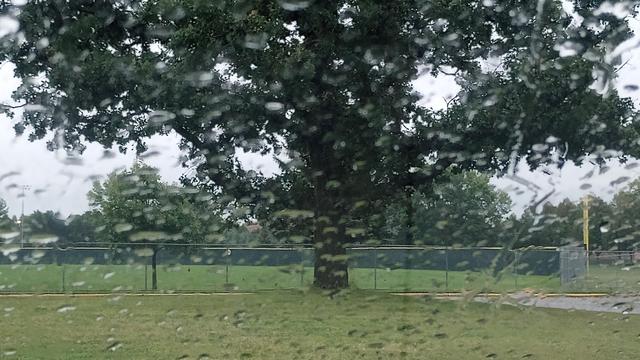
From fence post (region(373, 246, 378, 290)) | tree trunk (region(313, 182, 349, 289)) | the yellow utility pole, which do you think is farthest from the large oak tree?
the yellow utility pole

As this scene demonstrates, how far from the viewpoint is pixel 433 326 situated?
282 centimetres

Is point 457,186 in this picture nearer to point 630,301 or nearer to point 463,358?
point 463,358

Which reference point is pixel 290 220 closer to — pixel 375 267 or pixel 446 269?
pixel 375 267

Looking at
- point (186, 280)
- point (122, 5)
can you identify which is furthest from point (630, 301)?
point (122, 5)

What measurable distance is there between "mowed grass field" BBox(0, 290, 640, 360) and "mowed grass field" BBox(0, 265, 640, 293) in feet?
0.20

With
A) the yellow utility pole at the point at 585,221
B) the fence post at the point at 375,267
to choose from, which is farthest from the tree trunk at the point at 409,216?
the yellow utility pole at the point at 585,221

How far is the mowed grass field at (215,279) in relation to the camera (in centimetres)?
236

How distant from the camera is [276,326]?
2.81 metres

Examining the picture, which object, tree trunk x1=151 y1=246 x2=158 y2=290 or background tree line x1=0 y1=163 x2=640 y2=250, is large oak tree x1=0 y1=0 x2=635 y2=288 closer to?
background tree line x1=0 y1=163 x2=640 y2=250

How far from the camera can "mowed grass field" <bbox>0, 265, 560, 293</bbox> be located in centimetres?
236

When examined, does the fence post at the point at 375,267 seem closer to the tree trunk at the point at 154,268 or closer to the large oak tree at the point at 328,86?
the large oak tree at the point at 328,86

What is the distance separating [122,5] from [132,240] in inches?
32.4

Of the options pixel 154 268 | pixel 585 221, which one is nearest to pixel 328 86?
pixel 154 268

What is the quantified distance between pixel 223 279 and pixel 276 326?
454mm
